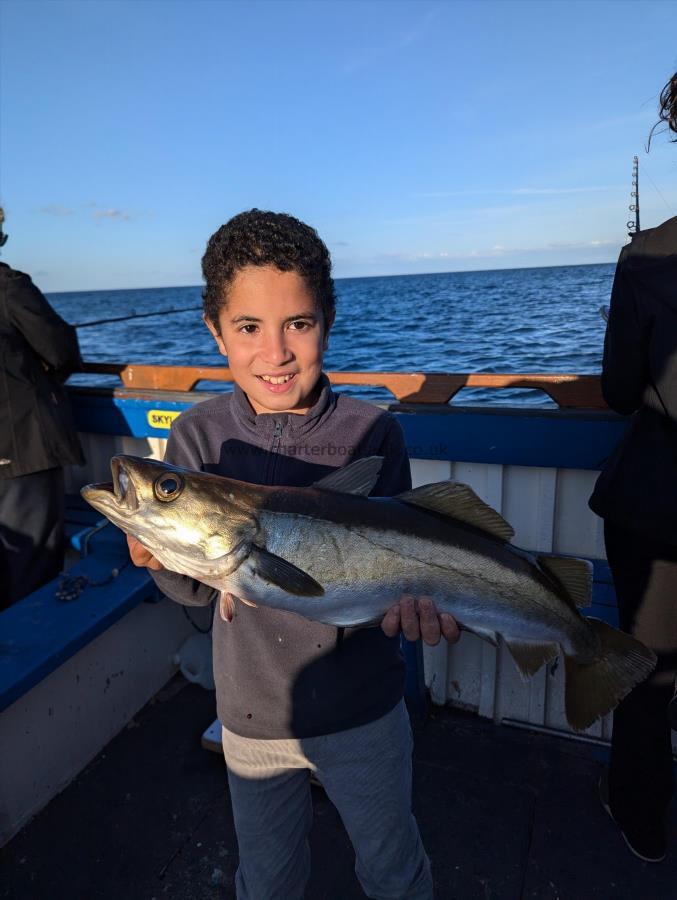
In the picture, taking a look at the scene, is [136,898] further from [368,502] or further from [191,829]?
[368,502]

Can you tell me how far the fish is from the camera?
75.8 inches

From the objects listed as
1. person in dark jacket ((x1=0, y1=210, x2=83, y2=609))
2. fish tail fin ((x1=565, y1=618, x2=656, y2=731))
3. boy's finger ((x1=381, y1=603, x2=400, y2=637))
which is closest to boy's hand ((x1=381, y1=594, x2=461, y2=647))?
boy's finger ((x1=381, y1=603, x2=400, y2=637))

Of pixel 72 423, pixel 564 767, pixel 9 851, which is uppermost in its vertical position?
pixel 72 423

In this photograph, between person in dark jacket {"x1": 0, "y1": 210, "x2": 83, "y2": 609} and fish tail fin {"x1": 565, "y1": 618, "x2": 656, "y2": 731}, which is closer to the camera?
fish tail fin {"x1": 565, "y1": 618, "x2": 656, "y2": 731}

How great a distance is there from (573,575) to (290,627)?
1.16m

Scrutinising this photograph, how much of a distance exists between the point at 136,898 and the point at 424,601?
2.42 m

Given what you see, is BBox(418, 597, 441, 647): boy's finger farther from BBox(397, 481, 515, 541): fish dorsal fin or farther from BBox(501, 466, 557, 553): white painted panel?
BBox(501, 466, 557, 553): white painted panel

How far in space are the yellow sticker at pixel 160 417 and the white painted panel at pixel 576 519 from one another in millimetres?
3126

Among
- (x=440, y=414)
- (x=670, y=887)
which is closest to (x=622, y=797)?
(x=670, y=887)

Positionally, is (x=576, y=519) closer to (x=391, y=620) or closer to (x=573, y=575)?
(x=573, y=575)

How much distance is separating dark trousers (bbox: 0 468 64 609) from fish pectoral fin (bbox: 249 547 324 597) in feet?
11.5

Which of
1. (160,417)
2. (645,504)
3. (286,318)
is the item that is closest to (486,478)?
(645,504)

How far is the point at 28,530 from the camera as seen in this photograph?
4.70 meters

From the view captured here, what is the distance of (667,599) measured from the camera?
2.84m
